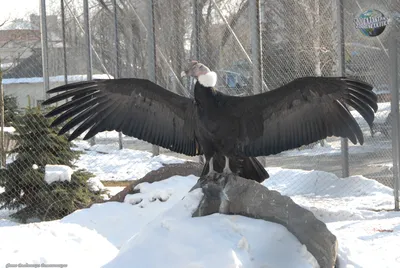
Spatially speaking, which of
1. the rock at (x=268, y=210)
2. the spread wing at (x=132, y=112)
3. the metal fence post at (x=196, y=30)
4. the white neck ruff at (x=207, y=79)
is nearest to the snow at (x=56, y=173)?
the metal fence post at (x=196, y=30)

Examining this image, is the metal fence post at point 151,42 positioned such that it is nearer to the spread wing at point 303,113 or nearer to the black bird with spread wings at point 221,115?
the black bird with spread wings at point 221,115

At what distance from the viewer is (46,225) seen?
5.79 metres

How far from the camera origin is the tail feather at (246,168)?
4.47m

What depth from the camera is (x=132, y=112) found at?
473 cm

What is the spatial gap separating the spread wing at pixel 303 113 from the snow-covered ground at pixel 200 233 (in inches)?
28.9

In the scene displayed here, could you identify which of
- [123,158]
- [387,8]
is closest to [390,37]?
[387,8]

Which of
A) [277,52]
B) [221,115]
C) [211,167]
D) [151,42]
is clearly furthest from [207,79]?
[277,52]

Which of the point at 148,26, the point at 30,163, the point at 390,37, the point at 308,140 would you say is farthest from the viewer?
the point at 148,26

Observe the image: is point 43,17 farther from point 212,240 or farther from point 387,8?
point 212,240

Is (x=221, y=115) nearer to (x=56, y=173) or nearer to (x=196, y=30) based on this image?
(x=56, y=173)

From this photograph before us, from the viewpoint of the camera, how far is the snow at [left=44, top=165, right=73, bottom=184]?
7.14 metres

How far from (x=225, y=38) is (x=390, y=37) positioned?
2.91 metres

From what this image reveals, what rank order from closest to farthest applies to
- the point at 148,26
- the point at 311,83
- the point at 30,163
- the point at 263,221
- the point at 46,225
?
the point at 263,221 → the point at 311,83 → the point at 46,225 → the point at 30,163 → the point at 148,26

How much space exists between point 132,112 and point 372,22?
4054 mm
